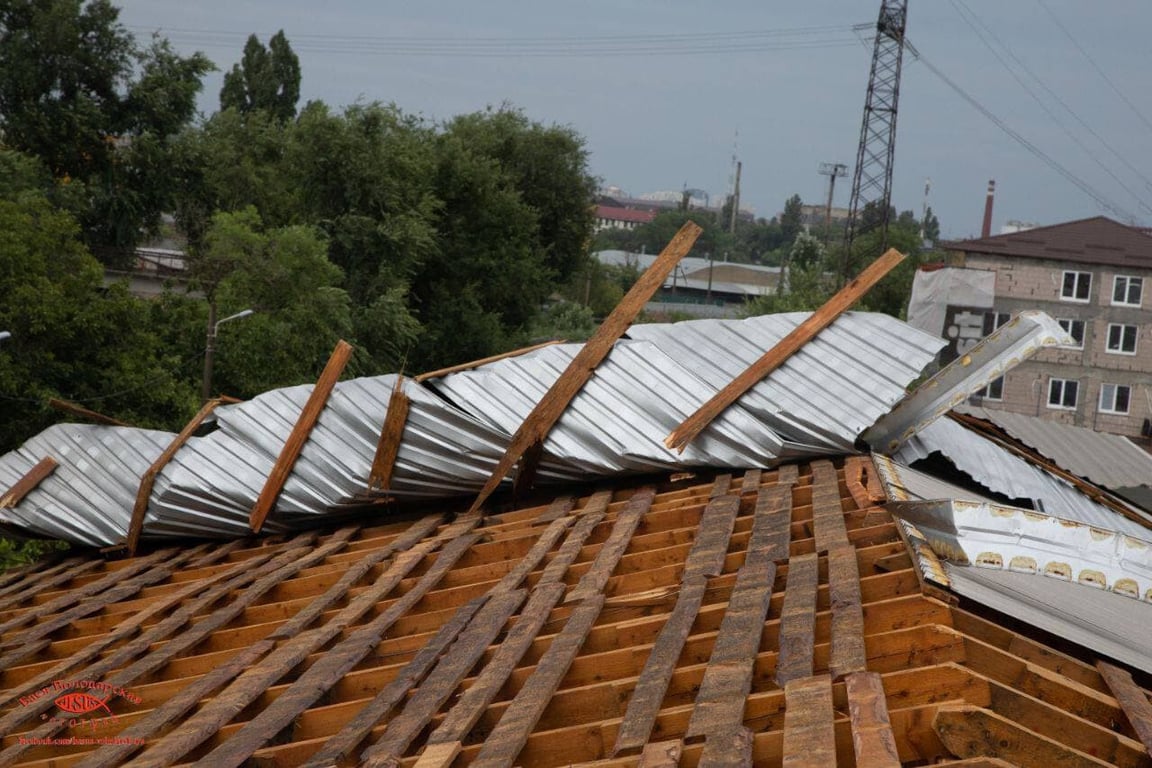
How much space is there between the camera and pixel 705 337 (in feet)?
29.2

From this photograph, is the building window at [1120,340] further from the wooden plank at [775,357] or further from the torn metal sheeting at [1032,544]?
the torn metal sheeting at [1032,544]

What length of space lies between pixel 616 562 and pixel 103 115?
39935mm

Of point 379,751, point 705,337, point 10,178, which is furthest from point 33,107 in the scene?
point 379,751

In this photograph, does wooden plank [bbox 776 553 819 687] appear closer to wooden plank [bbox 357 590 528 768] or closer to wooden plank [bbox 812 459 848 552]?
wooden plank [bbox 812 459 848 552]

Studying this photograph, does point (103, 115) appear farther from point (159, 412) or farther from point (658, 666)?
point (658, 666)

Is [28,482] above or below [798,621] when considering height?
below

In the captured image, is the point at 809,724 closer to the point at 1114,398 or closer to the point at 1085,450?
the point at 1085,450

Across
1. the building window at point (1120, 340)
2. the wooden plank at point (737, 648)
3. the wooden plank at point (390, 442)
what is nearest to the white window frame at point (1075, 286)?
the building window at point (1120, 340)

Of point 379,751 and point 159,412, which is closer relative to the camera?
point 379,751

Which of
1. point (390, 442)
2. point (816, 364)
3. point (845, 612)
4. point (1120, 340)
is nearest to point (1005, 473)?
point (816, 364)

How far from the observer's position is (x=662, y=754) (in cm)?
364

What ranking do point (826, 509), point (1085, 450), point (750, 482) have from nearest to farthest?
point (826, 509)
point (750, 482)
point (1085, 450)

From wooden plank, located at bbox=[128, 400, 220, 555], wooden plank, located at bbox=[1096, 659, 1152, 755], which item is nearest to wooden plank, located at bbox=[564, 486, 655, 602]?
wooden plank, located at bbox=[1096, 659, 1152, 755]

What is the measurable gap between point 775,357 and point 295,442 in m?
3.35
